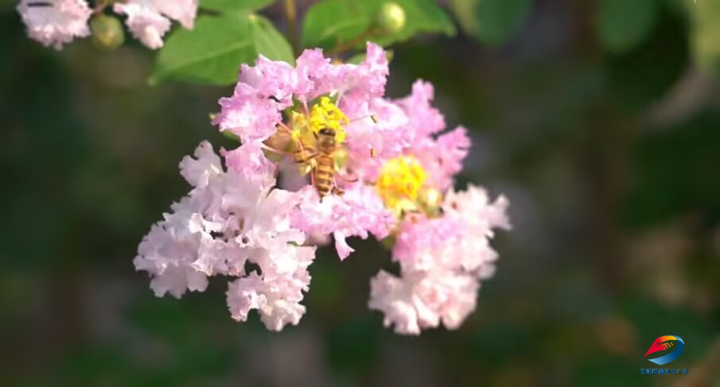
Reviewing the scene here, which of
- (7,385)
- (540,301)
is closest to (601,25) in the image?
(540,301)

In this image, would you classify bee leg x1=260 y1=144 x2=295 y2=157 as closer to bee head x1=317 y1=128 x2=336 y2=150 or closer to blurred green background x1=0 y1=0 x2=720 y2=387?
bee head x1=317 y1=128 x2=336 y2=150

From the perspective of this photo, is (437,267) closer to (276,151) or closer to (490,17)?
(276,151)

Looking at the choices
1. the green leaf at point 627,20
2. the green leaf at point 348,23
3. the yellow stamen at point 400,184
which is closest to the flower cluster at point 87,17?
the green leaf at point 348,23

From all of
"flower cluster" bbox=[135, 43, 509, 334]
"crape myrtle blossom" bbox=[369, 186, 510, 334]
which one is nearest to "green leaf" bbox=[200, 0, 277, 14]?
"flower cluster" bbox=[135, 43, 509, 334]

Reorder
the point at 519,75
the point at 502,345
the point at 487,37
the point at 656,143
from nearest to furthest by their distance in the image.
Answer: the point at 487,37
the point at 656,143
the point at 502,345
the point at 519,75

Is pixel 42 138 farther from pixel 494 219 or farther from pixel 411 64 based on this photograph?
pixel 494 219

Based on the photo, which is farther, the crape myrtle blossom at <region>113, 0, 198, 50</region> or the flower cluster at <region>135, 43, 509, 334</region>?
the crape myrtle blossom at <region>113, 0, 198, 50</region>

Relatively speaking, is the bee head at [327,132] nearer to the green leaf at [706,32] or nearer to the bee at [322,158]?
the bee at [322,158]
